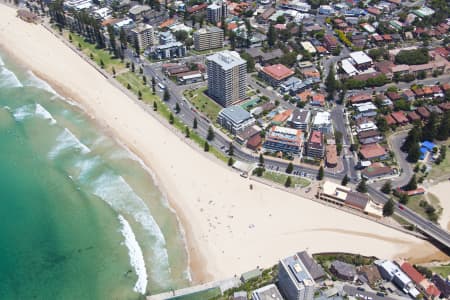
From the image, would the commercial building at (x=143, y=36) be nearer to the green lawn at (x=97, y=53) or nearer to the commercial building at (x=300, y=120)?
the green lawn at (x=97, y=53)

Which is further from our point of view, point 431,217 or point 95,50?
point 95,50

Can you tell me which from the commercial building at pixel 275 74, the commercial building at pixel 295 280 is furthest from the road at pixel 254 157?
the commercial building at pixel 295 280

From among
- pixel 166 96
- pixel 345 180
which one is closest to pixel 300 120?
pixel 345 180

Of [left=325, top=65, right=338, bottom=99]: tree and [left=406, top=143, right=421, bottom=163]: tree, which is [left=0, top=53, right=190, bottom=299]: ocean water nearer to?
[left=406, top=143, right=421, bottom=163]: tree

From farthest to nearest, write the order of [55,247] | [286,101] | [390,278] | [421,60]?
[421,60] < [286,101] < [55,247] < [390,278]

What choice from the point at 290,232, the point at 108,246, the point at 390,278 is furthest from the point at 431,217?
the point at 108,246

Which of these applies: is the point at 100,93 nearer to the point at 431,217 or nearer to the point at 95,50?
the point at 95,50

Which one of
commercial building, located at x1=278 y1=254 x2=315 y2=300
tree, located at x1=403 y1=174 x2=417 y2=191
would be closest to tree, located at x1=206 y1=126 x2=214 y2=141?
commercial building, located at x1=278 y1=254 x2=315 y2=300
